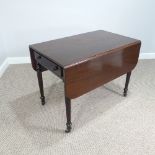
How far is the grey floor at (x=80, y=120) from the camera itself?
4.78ft

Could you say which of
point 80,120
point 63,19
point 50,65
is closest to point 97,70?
point 50,65

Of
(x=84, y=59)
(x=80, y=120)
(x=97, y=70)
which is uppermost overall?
(x=84, y=59)

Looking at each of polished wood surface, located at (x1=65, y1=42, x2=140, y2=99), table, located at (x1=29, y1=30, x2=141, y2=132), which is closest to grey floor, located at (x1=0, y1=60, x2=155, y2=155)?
table, located at (x1=29, y1=30, x2=141, y2=132)

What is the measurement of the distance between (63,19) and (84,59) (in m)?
1.52

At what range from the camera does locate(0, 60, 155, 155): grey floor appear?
4.78 feet

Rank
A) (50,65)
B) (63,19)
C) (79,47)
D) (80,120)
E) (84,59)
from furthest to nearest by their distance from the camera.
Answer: (63,19) → (80,120) → (79,47) → (50,65) → (84,59)

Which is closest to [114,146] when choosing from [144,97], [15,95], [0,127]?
[144,97]

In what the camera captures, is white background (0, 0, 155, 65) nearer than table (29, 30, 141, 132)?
No

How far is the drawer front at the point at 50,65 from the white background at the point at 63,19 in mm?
1250

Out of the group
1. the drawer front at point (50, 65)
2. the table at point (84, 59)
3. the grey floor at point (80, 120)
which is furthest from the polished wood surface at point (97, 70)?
the grey floor at point (80, 120)

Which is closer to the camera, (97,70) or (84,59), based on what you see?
(84,59)

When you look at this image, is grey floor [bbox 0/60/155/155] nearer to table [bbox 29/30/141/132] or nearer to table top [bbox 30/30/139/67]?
table [bbox 29/30/141/132]

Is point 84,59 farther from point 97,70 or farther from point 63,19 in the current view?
point 63,19

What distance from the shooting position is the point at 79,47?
1.52 meters
